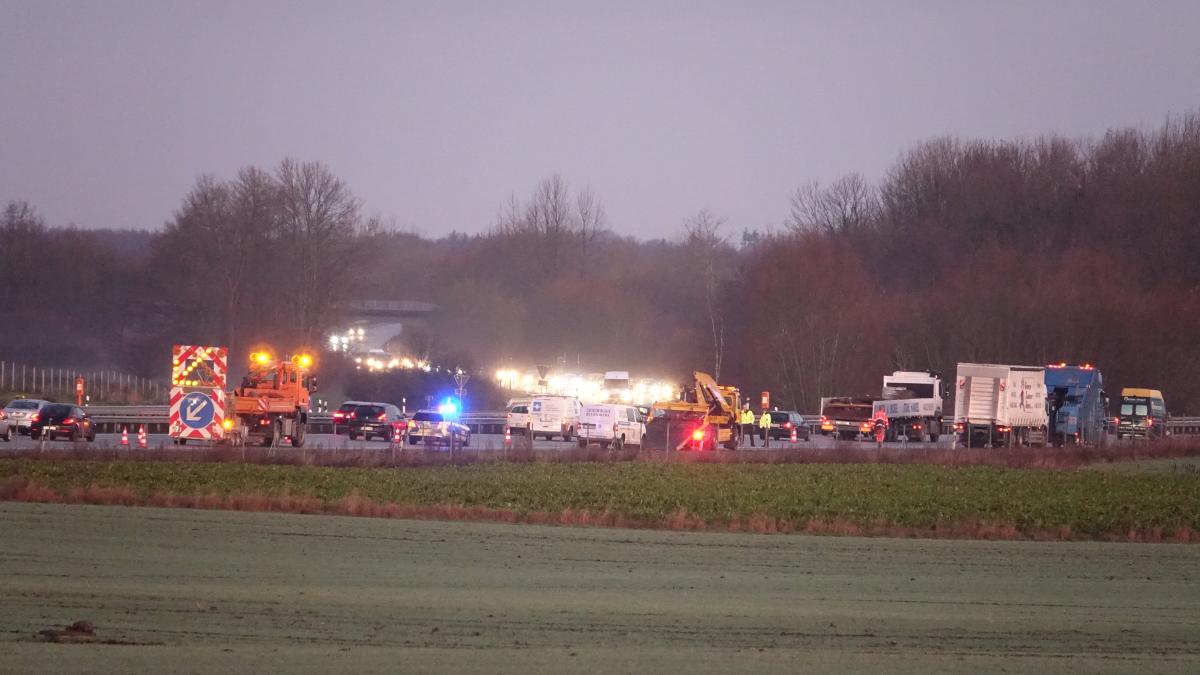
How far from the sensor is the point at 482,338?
4289 inches

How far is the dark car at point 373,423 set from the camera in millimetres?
55906

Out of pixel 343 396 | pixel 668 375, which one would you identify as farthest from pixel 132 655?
pixel 668 375

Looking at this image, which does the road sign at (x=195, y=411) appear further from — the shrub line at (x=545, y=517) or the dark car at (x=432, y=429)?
the dark car at (x=432, y=429)

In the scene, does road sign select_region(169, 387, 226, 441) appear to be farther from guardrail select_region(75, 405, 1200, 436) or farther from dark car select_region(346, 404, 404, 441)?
guardrail select_region(75, 405, 1200, 436)

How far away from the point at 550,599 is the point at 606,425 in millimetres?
36043

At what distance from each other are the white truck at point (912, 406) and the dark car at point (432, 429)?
24400 millimetres

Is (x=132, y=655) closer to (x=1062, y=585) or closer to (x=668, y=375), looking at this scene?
(x=1062, y=585)

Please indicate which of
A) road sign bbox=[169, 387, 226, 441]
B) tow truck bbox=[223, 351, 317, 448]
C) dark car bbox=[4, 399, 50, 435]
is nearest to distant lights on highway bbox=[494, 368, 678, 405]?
tow truck bbox=[223, 351, 317, 448]

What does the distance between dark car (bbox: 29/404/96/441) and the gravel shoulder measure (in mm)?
23721

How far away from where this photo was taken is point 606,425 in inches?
2103

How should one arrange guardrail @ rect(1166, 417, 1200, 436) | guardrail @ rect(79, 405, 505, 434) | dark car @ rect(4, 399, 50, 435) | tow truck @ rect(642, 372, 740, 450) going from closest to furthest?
1. dark car @ rect(4, 399, 50, 435)
2. tow truck @ rect(642, 372, 740, 450)
3. guardrail @ rect(79, 405, 505, 434)
4. guardrail @ rect(1166, 417, 1200, 436)

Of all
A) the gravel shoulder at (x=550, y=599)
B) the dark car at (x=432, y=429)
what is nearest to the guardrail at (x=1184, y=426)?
the dark car at (x=432, y=429)

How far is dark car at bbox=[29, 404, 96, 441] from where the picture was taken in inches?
1847

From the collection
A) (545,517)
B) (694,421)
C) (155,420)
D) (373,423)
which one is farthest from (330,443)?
(545,517)
